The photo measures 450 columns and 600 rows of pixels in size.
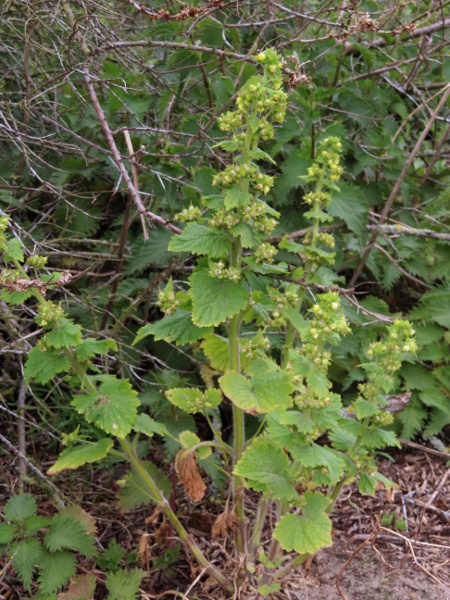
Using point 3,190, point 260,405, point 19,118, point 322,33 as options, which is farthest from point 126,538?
point 322,33

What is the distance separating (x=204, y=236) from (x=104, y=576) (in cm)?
152

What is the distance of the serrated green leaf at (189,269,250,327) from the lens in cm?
158

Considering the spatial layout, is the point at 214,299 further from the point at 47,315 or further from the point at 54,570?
the point at 54,570

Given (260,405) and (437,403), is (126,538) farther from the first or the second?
(437,403)

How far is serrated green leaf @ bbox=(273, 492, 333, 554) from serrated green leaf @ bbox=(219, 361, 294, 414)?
0.36 m

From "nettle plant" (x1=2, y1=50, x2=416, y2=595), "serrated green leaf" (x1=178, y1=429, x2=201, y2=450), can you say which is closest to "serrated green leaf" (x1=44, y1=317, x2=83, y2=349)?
"nettle plant" (x1=2, y1=50, x2=416, y2=595)

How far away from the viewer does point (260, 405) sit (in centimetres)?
168

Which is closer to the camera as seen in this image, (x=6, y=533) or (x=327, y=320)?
(x=327, y=320)

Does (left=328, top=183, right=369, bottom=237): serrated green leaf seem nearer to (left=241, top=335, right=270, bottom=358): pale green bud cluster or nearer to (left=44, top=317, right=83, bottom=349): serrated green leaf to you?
(left=241, top=335, right=270, bottom=358): pale green bud cluster

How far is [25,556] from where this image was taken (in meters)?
1.92

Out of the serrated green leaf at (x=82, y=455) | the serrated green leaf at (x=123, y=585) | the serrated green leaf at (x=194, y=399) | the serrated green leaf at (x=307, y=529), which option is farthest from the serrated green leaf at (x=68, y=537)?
the serrated green leaf at (x=307, y=529)

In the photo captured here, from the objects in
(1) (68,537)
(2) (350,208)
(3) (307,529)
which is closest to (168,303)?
(3) (307,529)

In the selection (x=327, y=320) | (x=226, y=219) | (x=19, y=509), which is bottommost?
(x=19, y=509)

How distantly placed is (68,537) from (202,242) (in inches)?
47.6
